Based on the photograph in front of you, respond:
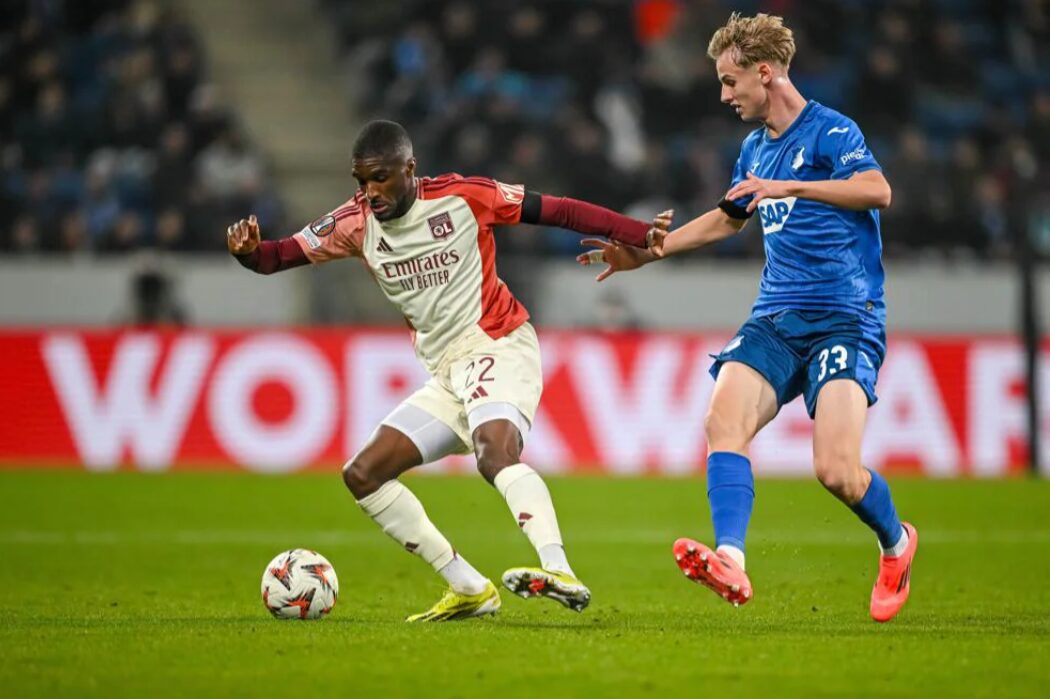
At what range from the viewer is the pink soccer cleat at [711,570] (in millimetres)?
6312

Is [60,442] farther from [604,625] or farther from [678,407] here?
[604,625]

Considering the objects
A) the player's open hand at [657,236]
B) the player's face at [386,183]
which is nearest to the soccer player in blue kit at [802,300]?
the player's open hand at [657,236]

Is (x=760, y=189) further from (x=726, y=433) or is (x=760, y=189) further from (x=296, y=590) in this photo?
(x=296, y=590)

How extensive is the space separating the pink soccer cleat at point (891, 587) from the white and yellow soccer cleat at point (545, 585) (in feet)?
4.96

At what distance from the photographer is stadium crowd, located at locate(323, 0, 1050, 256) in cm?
1877

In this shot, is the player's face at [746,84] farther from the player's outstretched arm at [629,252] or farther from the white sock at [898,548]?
the white sock at [898,548]

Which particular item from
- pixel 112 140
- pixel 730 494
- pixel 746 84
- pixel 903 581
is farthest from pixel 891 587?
pixel 112 140

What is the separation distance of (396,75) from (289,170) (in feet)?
6.15

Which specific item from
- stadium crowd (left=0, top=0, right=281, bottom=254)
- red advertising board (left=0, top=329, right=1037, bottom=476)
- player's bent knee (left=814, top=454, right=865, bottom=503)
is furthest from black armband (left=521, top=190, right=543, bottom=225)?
stadium crowd (left=0, top=0, right=281, bottom=254)

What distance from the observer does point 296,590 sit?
23.8 ft

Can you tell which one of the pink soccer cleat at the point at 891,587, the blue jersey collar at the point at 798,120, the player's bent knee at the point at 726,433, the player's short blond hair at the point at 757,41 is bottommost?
the pink soccer cleat at the point at 891,587

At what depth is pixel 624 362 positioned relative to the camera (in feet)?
56.0

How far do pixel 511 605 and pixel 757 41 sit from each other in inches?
119

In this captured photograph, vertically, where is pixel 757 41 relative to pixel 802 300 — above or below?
above
